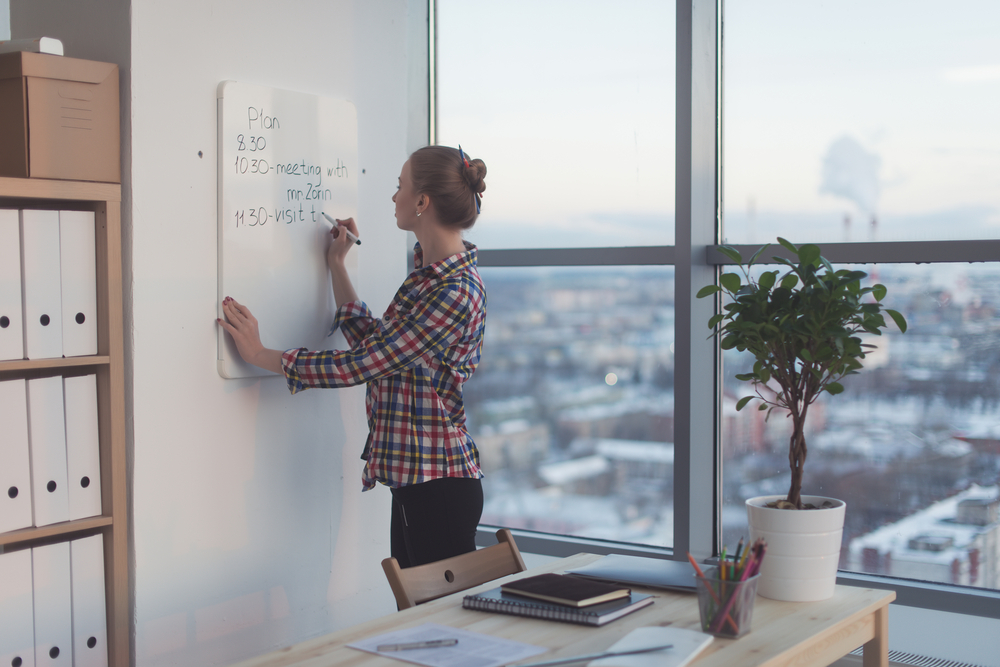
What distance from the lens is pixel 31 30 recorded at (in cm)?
233

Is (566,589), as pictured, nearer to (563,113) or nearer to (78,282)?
(78,282)

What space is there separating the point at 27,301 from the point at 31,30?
2.82 ft

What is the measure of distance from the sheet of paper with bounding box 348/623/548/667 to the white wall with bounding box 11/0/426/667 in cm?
91

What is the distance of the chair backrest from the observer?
1808 millimetres

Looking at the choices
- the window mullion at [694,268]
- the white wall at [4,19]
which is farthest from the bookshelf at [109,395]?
the window mullion at [694,268]

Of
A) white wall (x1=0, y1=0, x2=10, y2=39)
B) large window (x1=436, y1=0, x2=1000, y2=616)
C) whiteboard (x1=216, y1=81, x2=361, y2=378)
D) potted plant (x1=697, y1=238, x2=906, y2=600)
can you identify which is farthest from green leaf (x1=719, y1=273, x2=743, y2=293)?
white wall (x1=0, y1=0, x2=10, y2=39)

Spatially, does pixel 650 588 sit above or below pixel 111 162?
below

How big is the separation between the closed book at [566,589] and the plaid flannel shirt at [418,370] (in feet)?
2.06

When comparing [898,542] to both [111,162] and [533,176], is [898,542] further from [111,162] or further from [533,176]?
[111,162]

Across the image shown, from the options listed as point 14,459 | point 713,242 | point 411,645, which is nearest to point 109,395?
point 14,459

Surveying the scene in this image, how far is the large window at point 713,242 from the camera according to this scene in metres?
2.54

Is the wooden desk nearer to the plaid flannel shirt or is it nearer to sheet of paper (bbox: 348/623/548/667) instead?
sheet of paper (bbox: 348/623/548/667)

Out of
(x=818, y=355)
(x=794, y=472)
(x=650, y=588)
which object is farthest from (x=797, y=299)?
(x=650, y=588)

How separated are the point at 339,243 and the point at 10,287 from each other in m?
0.93
